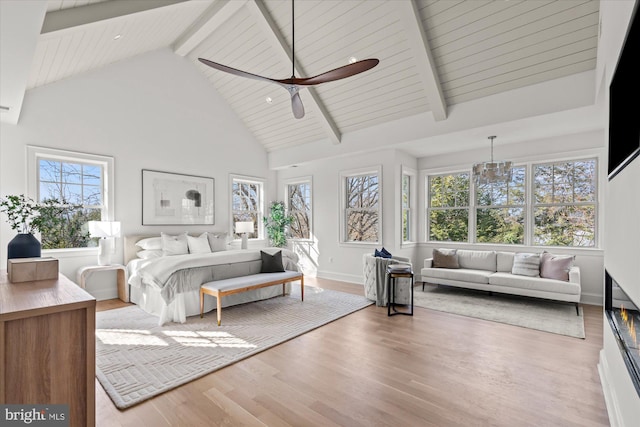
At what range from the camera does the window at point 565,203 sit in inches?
196

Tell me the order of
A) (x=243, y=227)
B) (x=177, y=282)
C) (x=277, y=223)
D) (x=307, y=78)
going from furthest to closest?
1. (x=277, y=223)
2. (x=243, y=227)
3. (x=177, y=282)
4. (x=307, y=78)

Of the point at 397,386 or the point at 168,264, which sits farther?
the point at 168,264

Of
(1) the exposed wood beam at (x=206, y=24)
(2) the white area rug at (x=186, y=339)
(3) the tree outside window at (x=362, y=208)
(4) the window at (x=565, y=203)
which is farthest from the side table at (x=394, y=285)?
(1) the exposed wood beam at (x=206, y=24)

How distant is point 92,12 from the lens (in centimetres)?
302

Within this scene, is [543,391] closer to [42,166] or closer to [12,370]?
[12,370]

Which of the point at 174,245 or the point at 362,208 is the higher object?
the point at 362,208

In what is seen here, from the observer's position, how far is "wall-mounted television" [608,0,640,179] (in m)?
1.48

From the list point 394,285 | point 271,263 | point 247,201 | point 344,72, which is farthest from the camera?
point 247,201

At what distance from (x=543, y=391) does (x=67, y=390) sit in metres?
3.03

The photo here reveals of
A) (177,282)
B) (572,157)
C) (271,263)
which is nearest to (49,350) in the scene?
(177,282)

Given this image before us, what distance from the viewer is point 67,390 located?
138 centimetres

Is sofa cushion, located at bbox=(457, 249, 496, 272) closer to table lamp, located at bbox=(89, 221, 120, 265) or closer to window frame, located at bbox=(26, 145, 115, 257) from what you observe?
table lamp, located at bbox=(89, 221, 120, 265)

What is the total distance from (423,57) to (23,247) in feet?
15.0

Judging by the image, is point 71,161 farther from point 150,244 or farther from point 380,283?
point 380,283
